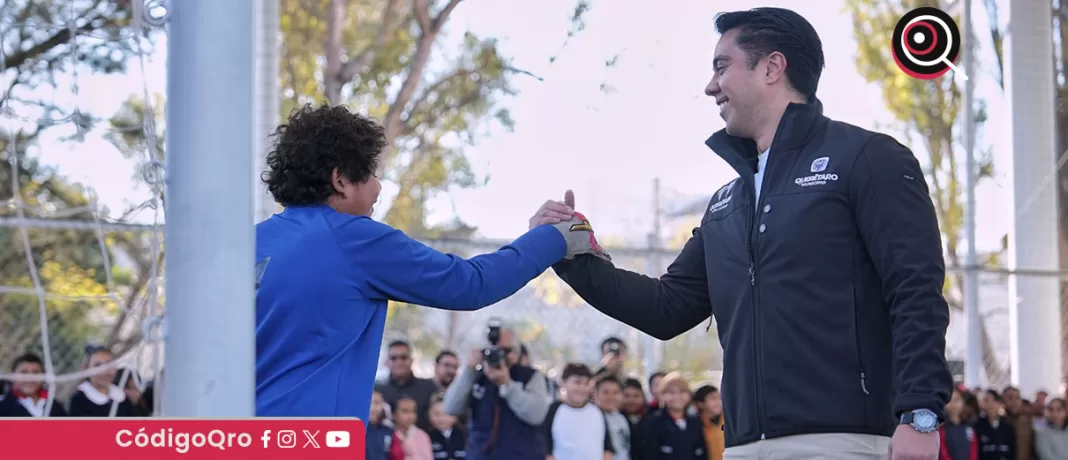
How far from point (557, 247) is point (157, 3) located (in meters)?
1.23

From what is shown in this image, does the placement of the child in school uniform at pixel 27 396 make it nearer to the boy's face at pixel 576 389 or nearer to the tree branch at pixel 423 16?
the boy's face at pixel 576 389

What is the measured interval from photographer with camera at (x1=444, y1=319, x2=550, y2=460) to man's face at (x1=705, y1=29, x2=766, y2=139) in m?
4.84

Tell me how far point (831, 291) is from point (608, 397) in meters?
5.82

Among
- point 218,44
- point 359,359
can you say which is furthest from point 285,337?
point 218,44

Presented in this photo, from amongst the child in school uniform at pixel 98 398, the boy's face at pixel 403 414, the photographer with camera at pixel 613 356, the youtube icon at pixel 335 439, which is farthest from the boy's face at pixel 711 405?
the youtube icon at pixel 335 439

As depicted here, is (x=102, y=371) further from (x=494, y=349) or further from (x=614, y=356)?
(x=614, y=356)

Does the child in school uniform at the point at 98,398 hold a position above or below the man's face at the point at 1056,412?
above

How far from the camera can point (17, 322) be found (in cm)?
891

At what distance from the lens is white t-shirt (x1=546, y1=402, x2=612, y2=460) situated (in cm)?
816

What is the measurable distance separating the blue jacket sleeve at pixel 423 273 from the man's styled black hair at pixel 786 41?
81 centimetres

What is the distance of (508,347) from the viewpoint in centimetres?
812

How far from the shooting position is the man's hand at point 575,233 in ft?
11.0

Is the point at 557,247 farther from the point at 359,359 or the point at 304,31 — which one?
the point at 304,31

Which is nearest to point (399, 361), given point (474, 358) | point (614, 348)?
point (474, 358)
